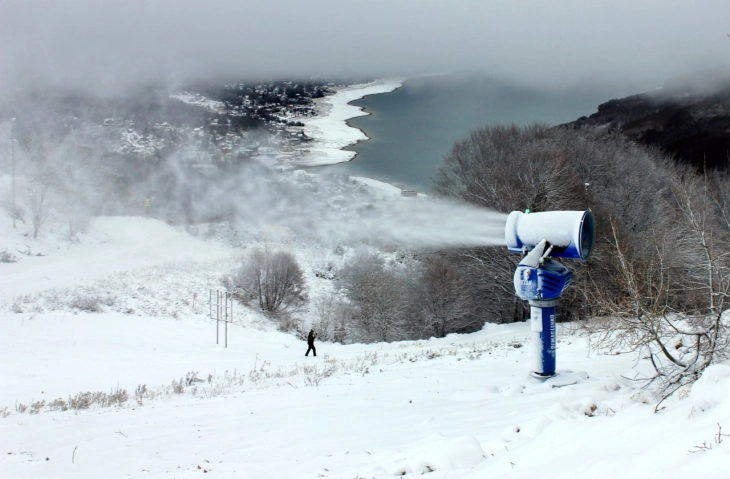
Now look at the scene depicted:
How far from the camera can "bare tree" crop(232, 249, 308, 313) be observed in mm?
23609

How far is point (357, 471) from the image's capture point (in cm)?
330

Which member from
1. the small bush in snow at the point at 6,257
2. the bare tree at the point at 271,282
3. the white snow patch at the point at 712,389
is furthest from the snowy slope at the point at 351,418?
the small bush in snow at the point at 6,257

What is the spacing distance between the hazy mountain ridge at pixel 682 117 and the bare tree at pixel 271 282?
2334 cm

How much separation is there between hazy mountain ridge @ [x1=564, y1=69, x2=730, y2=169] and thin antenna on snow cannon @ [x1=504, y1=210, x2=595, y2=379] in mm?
30587

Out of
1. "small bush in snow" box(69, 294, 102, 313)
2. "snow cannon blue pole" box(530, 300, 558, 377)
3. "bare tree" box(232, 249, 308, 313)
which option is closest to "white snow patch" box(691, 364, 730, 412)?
"snow cannon blue pole" box(530, 300, 558, 377)

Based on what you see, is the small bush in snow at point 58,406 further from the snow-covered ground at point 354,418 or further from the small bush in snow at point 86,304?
the small bush in snow at point 86,304

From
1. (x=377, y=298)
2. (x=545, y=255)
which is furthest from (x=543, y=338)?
(x=377, y=298)

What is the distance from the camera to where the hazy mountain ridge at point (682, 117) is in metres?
32.2

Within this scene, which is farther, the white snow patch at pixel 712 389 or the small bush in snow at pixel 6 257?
the small bush in snow at pixel 6 257

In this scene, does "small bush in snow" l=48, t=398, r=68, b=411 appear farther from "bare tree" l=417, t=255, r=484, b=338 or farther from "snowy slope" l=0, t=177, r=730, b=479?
"bare tree" l=417, t=255, r=484, b=338

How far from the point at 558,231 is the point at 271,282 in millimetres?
19091

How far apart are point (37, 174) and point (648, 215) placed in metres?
33.4

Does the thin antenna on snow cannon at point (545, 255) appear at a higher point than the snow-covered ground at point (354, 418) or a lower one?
higher

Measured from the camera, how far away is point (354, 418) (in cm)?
504
